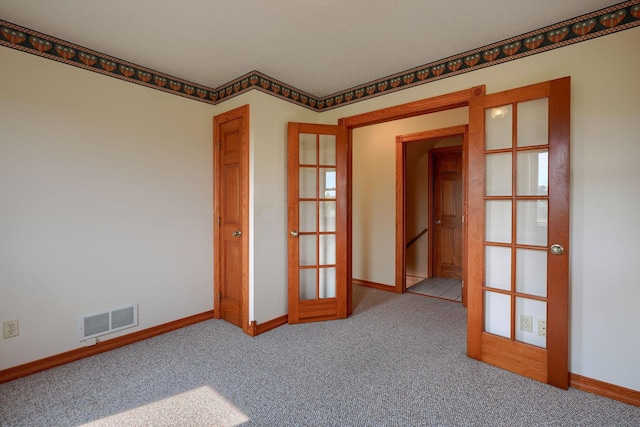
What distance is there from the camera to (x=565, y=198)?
191 cm

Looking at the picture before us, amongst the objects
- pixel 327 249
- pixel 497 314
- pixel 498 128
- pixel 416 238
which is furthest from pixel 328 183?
A: pixel 416 238

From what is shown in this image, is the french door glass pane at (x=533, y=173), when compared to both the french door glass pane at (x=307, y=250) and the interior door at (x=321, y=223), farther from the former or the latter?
the french door glass pane at (x=307, y=250)

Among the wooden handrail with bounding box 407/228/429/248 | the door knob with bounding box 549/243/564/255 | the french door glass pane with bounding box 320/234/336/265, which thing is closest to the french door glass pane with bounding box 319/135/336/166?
the french door glass pane with bounding box 320/234/336/265

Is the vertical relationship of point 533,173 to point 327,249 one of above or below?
above

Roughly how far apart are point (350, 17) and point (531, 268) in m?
2.21

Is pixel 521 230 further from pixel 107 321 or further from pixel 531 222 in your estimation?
pixel 107 321

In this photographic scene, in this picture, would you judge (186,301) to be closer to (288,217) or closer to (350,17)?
(288,217)

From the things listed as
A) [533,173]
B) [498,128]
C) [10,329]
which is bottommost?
[10,329]

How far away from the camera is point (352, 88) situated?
3.16 metres

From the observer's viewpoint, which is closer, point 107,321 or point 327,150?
point 107,321

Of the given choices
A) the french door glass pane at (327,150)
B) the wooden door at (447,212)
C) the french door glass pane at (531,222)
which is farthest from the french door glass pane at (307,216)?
the wooden door at (447,212)

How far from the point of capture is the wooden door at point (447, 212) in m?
4.86

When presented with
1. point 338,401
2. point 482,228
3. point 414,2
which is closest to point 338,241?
point 482,228

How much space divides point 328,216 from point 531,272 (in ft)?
6.13
